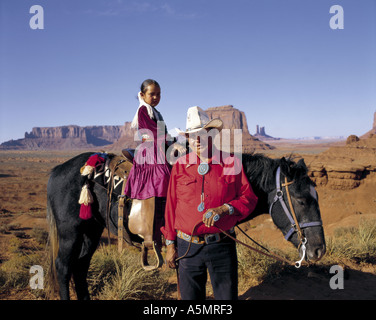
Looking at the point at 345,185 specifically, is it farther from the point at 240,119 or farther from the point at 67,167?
the point at 240,119

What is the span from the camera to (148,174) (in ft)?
10.8

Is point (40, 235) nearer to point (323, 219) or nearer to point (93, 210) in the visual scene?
point (93, 210)

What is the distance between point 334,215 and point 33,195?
26.5m

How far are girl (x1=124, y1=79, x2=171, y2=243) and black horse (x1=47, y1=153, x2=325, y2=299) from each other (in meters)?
0.37

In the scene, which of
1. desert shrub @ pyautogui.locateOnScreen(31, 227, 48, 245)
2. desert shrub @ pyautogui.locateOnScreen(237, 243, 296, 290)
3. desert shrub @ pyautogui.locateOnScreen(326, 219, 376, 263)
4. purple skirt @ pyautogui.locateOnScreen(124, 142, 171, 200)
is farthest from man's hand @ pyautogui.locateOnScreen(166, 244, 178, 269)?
desert shrub @ pyautogui.locateOnScreen(31, 227, 48, 245)

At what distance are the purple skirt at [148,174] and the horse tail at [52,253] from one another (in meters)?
1.54

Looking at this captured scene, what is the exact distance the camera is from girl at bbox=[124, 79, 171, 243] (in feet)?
10.5

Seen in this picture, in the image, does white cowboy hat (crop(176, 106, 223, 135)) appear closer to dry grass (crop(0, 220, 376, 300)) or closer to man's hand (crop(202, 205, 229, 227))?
man's hand (crop(202, 205, 229, 227))

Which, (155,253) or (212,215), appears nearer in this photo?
(212,215)

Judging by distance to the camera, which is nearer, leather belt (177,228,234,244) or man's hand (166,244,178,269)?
leather belt (177,228,234,244)

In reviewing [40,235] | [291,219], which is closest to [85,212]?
[291,219]

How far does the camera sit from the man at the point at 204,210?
2.33 metres

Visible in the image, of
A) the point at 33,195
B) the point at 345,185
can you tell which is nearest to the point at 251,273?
the point at 345,185

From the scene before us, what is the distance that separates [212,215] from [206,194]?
228 mm
